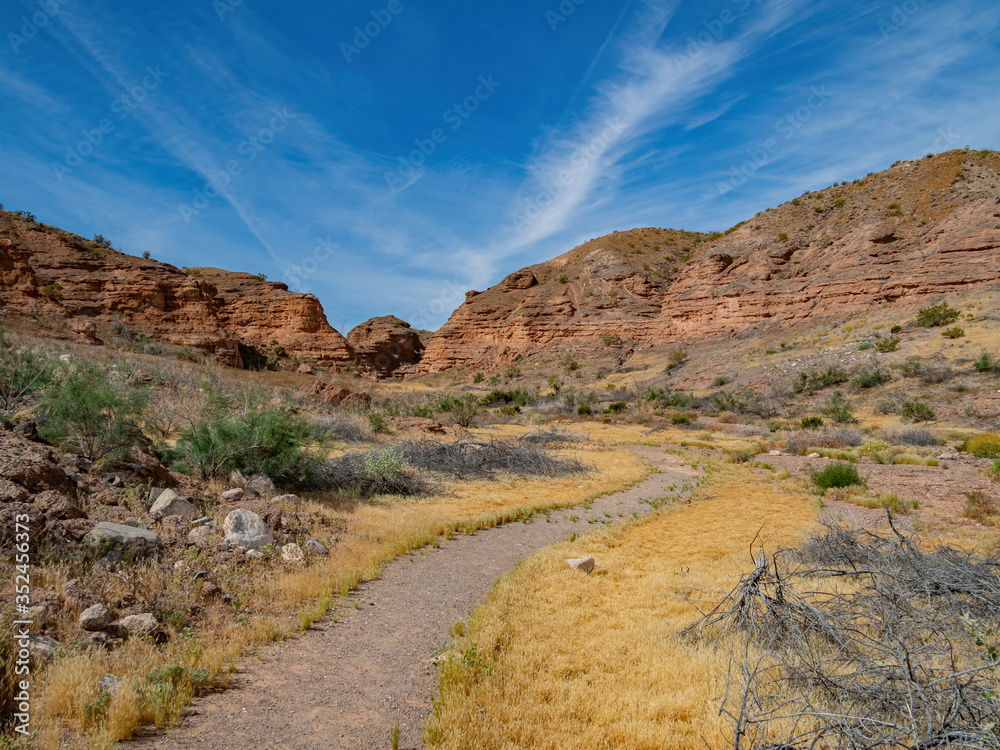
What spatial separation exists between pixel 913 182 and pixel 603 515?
5523cm

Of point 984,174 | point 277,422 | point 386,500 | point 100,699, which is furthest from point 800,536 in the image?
point 984,174

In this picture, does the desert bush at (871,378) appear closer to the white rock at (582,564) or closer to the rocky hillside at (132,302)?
the white rock at (582,564)

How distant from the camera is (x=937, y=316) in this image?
27781mm

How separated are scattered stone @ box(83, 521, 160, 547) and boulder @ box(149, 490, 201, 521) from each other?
43.4 inches

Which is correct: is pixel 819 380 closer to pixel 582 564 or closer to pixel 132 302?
pixel 582 564

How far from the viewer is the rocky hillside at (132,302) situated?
3453cm

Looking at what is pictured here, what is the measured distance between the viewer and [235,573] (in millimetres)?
5305

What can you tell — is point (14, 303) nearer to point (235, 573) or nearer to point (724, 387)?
point (235, 573)

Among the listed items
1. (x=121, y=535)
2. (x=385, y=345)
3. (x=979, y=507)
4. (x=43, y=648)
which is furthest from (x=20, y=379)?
(x=385, y=345)

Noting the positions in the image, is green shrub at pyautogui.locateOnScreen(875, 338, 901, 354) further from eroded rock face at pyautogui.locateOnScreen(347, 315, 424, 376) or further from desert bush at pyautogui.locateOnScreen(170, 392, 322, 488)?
eroded rock face at pyautogui.locateOnScreen(347, 315, 424, 376)

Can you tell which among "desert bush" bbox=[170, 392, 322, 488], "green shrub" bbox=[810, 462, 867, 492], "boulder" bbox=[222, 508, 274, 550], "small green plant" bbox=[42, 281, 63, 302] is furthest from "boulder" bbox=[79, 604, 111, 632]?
"small green plant" bbox=[42, 281, 63, 302]

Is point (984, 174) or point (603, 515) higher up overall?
point (984, 174)

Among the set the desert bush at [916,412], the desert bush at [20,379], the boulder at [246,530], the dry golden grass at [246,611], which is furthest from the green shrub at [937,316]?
the desert bush at [20,379]

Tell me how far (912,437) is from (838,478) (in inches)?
304
